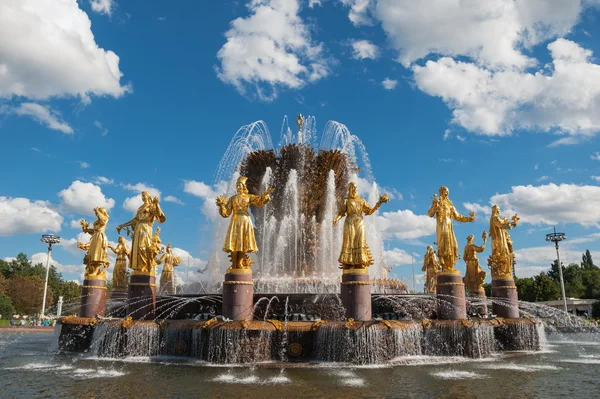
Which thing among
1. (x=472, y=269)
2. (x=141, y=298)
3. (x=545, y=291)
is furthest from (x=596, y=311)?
(x=141, y=298)

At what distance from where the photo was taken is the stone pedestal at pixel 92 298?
57.5 ft

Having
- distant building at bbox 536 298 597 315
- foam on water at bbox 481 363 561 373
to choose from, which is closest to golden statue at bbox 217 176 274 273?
foam on water at bbox 481 363 561 373

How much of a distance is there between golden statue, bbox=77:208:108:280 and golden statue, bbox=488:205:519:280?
1559 cm

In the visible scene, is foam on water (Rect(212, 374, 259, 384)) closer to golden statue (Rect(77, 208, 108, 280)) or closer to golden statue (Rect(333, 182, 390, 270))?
golden statue (Rect(333, 182, 390, 270))

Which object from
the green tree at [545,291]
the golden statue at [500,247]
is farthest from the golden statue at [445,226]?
the green tree at [545,291]

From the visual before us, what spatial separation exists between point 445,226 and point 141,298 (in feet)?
36.0

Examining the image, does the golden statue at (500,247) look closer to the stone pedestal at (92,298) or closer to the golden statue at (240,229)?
the golden statue at (240,229)

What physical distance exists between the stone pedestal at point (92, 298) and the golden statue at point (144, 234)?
228cm

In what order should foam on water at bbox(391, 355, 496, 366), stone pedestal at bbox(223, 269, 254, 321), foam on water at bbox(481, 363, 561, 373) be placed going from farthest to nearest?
1. stone pedestal at bbox(223, 269, 254, 321)
2. foam on water at bbox(391, 355, 496, 366)
3. foam on water at bbox(481, 363, 561, 373)

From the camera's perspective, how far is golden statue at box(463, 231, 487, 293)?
22.9 meters

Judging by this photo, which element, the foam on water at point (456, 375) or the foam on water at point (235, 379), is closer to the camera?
the foam on water at point (235, 379)

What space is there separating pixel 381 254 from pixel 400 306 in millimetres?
6720

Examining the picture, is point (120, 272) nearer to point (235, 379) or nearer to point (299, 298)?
point (299, 298)

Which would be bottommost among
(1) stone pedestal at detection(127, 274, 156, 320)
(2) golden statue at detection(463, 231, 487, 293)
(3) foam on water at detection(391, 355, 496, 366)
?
(3) foam on water at detection(391, 355, 496, 366)
